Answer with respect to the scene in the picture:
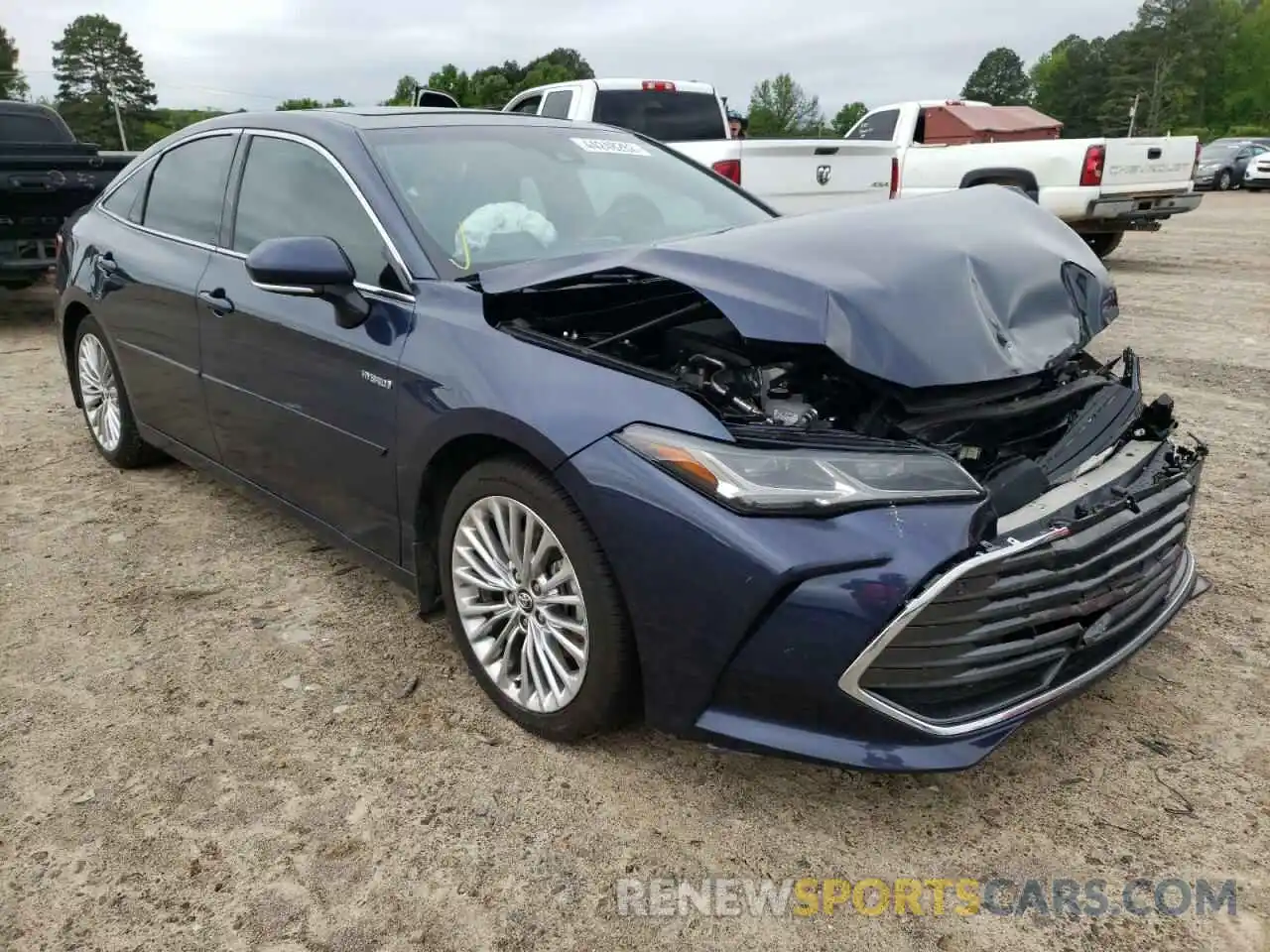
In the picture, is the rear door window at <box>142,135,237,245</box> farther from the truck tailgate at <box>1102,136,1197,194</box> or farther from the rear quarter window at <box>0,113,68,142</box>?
the truck tailgate at <box>1102,136,1197,194</box>

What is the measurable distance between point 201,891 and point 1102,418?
2.58 metres

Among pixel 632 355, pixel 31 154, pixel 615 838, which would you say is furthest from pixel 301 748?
pixel 31 154

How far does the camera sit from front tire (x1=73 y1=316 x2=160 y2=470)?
179 inches

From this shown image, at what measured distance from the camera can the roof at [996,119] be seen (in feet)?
40.3

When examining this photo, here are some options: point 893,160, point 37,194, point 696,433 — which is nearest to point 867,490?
point 696,433

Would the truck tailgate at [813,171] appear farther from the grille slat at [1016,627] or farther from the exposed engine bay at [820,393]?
the grille slat at [1016,627]

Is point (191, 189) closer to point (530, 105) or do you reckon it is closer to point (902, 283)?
point (902, 283)

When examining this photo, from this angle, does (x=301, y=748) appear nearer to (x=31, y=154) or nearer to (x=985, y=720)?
(x=985, y=720)

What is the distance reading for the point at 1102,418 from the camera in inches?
108

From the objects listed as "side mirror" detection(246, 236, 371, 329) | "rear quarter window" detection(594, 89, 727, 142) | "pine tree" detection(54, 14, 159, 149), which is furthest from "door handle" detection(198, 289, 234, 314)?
"pine tree" detection(54, 14, 159, 149)

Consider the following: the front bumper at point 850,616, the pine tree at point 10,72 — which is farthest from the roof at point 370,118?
the pine tree at point 10,72

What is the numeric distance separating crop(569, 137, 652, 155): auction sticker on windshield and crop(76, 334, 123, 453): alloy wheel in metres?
2.50

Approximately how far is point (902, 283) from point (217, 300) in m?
2.47

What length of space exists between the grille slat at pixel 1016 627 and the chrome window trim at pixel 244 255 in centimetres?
169
